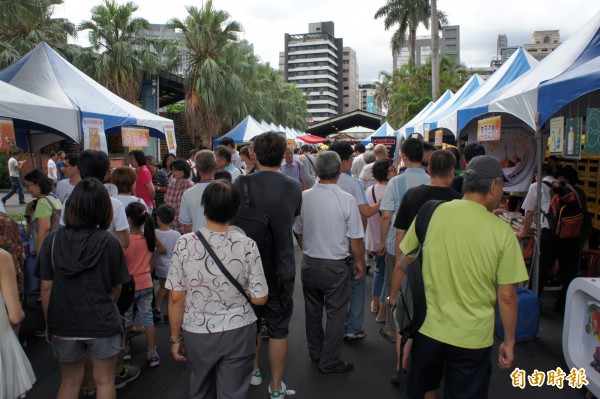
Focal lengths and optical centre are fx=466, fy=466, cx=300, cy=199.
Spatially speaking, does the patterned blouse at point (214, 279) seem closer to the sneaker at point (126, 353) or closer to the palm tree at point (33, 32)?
the sneaker at point (126, 353)

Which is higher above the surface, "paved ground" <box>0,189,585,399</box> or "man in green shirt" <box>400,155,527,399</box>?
"man in green shirt" <box>400,155,527,399</box>

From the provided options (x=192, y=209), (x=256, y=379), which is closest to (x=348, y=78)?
(x=192, y=209)

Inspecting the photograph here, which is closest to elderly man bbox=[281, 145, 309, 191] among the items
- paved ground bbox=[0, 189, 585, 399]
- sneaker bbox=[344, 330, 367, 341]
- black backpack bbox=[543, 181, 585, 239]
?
paved ground bbox=[0, 189, 585, 399]

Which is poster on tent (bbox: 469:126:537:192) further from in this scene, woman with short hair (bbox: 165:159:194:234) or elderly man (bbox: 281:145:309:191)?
woman with short hair (bbox: 165:159:194:234)

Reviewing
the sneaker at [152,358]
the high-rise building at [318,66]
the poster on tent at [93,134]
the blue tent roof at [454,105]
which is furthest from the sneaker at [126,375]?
the high-rise building at [318,66]

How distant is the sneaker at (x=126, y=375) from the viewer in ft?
12.5

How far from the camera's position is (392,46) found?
37312 mm

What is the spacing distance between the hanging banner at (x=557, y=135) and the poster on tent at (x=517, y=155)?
2.56 meters

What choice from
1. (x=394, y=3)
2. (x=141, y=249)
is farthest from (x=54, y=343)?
(x=394, y=3)

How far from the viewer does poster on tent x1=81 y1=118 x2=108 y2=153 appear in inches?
253

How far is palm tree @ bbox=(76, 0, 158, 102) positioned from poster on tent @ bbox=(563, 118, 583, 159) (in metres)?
20.4

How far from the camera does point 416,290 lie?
250cm

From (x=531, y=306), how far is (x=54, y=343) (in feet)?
13.6

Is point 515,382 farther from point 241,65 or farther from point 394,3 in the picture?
point 394,3
